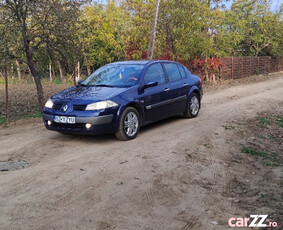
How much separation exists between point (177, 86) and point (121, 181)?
420 cm

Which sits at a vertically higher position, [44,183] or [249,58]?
[249,58]

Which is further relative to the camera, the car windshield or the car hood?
the car windshield

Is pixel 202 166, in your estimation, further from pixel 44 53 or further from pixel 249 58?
pixel 249 58

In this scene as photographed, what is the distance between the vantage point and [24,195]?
4.33 metres

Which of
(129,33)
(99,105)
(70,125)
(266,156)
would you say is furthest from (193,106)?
(129,33)

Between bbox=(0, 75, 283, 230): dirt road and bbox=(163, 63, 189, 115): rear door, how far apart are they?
2.33ft

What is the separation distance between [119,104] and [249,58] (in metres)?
21.1

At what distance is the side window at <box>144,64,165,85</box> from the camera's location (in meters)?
7.66

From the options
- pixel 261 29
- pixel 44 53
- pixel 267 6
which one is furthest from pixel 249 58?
pixel 44 53

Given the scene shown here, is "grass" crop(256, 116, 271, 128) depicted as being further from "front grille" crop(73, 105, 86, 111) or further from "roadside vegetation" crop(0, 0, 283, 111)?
"roadside vegetation" crop(0, 0, 283, 111)

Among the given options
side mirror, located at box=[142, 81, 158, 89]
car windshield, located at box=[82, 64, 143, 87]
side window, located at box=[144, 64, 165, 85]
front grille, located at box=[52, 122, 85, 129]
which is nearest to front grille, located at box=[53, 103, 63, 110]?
front grille, located at box=[52, 122, 85, 129]

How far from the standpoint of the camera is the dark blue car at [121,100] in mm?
6523

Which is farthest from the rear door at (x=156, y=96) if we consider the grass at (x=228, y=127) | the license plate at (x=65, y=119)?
the license plate at (x=65, y=119)

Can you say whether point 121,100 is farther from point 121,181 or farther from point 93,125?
point 121,181
